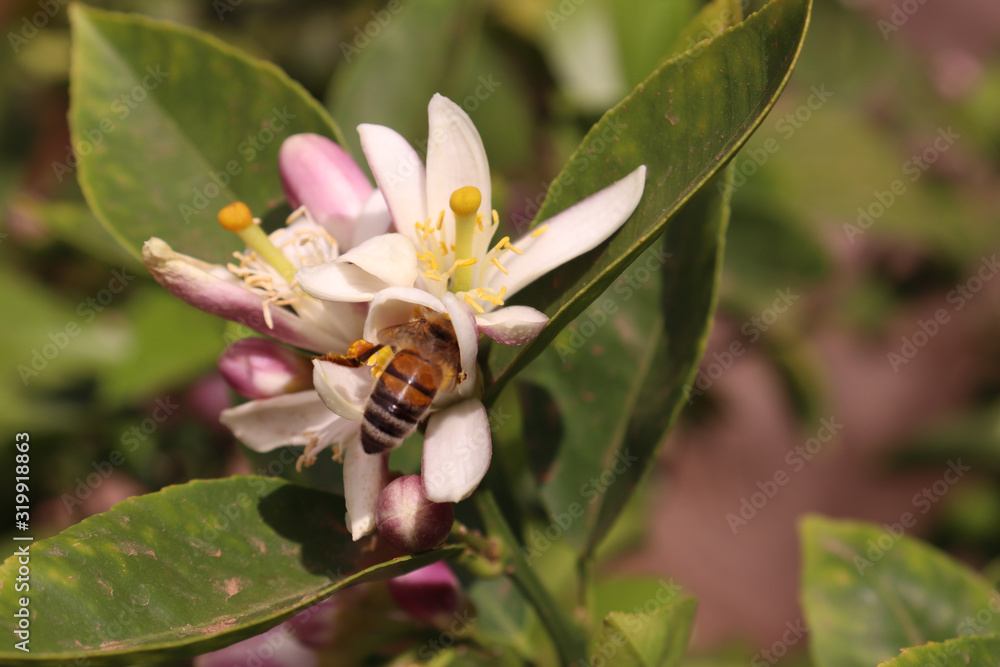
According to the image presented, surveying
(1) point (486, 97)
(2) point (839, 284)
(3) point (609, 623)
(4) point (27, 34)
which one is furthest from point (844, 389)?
(4) point (27, 34)

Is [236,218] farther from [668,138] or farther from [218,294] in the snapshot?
[668,138]
